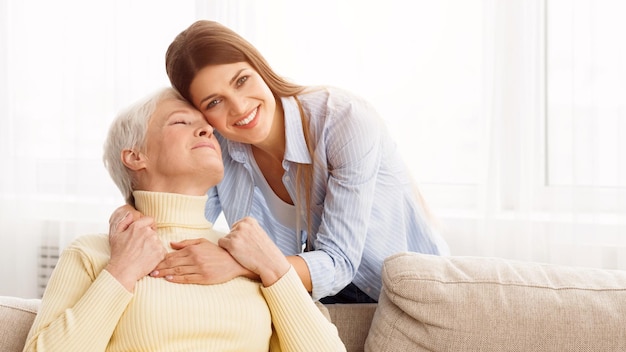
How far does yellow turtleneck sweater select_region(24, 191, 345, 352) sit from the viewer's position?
1407 mm

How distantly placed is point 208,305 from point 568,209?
167cm

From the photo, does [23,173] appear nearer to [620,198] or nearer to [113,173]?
[113,173]

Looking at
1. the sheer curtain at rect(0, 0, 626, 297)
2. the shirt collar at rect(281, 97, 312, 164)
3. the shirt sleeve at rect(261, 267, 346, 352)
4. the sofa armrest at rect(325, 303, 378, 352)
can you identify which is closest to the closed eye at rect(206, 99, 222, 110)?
the shirt collar at rect(281, 97, 312, 164)

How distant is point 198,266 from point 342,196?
45 centimetres

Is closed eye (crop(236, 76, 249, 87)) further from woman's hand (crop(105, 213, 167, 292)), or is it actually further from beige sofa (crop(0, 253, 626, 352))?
beige sofa (crop(0, 253, 626, 352))

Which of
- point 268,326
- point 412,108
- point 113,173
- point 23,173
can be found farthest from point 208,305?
point 23,173

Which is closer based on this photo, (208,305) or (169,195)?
(208,305)

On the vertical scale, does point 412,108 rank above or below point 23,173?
above

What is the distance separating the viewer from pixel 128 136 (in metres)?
1.67

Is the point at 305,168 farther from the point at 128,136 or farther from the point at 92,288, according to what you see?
the point at 92,288

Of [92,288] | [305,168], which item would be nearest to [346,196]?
[305,168]

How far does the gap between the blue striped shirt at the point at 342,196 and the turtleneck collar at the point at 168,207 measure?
316 millimetres

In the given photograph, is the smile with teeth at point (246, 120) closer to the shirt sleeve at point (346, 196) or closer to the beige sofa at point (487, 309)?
the shirt sleeve at point (346, 196)

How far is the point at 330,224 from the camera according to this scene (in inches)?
72.2
